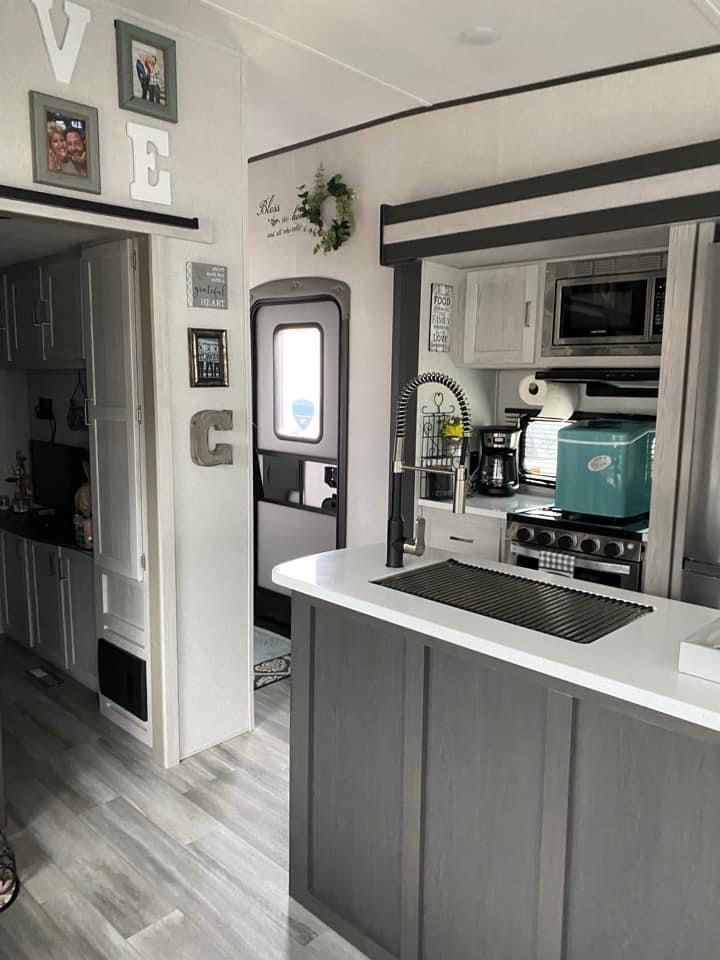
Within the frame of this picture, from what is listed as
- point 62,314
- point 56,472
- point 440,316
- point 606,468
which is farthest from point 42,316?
point 606,468

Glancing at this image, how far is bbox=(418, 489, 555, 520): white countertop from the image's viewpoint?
11.9 ft

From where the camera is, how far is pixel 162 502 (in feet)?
9.95

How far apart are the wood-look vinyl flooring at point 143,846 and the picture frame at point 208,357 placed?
165 centimetres

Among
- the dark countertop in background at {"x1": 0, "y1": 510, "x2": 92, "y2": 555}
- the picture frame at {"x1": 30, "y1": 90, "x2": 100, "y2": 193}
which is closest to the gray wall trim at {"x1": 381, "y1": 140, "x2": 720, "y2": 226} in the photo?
the picture frame at {"x1": 30, "y1": 90, "x2": 100, "y2": 193}

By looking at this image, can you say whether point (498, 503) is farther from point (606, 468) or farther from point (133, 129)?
point (133, 129)

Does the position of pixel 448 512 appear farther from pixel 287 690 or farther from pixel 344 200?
pixel 344 200

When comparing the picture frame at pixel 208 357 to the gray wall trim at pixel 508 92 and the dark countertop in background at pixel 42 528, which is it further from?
the gray wall trim at pixel 508 92

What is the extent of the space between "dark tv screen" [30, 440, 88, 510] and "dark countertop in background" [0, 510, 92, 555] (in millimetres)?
117

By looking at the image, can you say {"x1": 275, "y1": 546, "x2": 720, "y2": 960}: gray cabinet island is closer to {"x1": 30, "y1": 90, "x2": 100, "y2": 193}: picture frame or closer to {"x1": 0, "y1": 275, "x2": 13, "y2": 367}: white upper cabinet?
{"x1": 30, "y1": 90, "x2": 100, "y2": 193}: picture frame

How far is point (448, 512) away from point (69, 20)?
261 cm

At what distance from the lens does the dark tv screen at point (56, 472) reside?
429 cm

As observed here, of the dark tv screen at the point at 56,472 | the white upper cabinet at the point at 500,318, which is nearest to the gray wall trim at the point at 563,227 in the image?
the white upper cabinet at the point at 500,318

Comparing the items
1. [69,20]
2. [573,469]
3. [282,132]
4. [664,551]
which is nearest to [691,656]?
[664,551]

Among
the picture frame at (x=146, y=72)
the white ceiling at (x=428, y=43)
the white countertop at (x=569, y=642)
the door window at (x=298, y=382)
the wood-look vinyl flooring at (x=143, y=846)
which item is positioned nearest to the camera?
the white countertop at (x=569, y=642)
